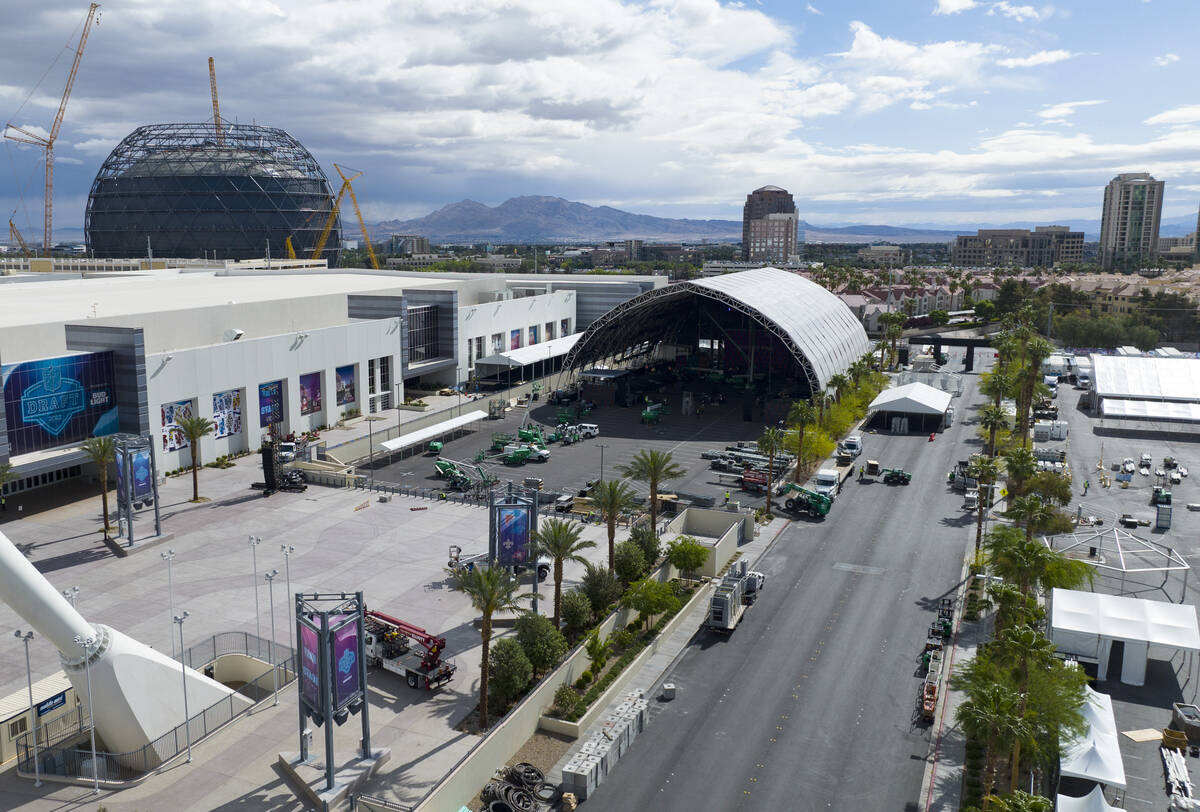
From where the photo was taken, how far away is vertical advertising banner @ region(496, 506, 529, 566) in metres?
45.7

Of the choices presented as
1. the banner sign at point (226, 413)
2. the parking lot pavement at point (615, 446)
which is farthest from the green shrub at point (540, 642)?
the banner sign at point (226, 413)

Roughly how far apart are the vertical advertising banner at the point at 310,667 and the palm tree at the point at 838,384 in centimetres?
6825

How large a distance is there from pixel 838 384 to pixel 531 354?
118ft

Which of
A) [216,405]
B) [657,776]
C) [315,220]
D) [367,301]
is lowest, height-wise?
[657,776]

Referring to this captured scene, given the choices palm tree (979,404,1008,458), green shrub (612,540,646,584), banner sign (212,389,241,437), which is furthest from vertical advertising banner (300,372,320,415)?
palm tree (979,404,1008,458)

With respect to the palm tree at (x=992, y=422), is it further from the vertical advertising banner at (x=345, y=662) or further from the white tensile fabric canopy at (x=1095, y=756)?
the vertical advertising banner at (x=345, y=662)

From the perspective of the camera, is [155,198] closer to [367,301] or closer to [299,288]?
[299,288]

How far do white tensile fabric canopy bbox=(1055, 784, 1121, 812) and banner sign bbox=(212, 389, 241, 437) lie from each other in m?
60.7

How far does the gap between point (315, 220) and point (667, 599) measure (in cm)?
14324

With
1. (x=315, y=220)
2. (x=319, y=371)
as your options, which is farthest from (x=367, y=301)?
(x=315, y=220)

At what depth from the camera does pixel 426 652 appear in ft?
120

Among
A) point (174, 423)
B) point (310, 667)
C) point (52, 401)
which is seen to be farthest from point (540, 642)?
point (174, 423)

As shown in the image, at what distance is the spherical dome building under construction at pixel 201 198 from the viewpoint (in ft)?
510

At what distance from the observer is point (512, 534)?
4616 cm
